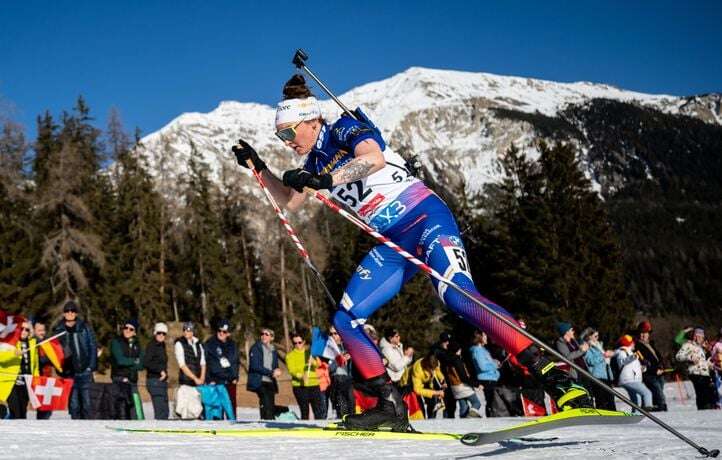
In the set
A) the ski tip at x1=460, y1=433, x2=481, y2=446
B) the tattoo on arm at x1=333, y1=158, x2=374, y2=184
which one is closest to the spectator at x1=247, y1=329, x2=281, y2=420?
the tattoo on arm at x1=333, y1=158, x2=374, y2=184

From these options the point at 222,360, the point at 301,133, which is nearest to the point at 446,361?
the point at 222,360

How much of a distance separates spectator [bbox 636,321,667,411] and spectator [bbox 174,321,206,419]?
7531 mm

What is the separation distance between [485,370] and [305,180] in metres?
9.05

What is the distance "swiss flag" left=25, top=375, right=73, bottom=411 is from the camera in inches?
444

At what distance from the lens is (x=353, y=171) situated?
489cm

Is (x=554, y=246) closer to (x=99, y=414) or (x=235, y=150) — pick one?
(x=99, y=414)

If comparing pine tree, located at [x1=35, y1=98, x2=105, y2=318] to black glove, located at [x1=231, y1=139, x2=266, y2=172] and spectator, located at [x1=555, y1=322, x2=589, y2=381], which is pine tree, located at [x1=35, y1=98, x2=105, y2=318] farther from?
black glove, located at [x1=231, y1=139, x2=266, y2=172]

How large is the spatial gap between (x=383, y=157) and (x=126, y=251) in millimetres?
50683

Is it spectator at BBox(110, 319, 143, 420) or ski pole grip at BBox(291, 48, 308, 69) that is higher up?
ski pole grip at BBox(291, 48, 308, 69)

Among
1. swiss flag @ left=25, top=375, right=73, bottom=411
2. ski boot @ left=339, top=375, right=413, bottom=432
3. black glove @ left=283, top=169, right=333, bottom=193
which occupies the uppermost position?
black glove @ left=283, top=169, right=333, bottom=193

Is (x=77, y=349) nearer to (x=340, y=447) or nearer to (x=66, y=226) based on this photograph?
(x=340, y=447)

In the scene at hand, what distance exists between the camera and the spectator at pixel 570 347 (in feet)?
39.5

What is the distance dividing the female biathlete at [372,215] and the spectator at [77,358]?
7371 mm

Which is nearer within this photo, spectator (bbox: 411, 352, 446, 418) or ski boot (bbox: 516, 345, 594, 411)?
ski boot (bbox: 516, 345, 594, 411)
